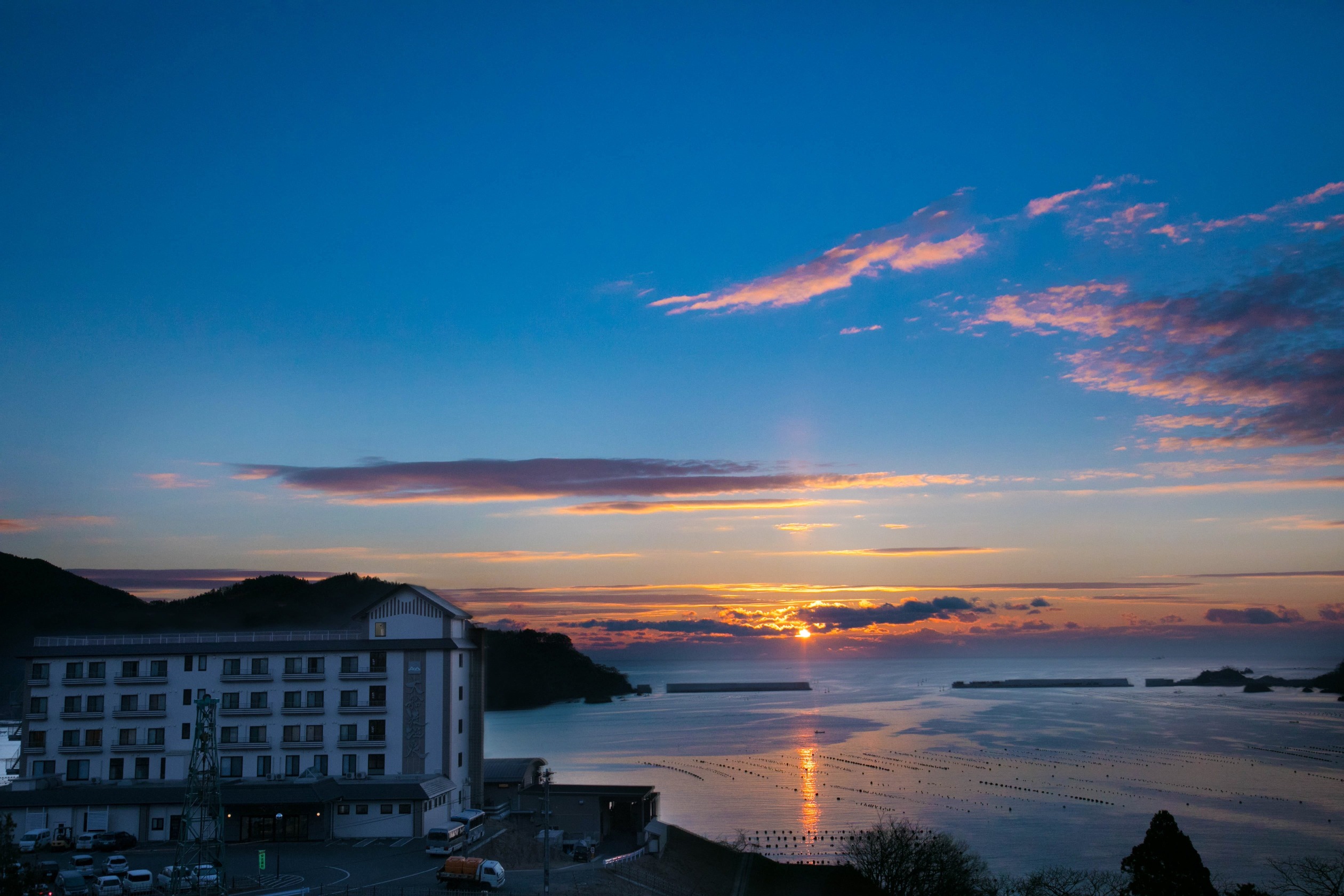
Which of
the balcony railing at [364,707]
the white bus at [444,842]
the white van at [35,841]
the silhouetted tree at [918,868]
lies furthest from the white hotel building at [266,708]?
the silhouetted tree at [918,868]

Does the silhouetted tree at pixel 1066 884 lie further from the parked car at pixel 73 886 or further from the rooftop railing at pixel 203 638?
the parked car at pixel 73 886

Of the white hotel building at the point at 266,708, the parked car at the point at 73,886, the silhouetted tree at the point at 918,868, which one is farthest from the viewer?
the white hotel building at the point at 266,708

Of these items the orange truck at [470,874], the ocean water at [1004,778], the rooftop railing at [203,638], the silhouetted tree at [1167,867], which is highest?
the rooftop railing at [203,638]

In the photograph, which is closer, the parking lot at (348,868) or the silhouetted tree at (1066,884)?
the parking lot at (348,868)

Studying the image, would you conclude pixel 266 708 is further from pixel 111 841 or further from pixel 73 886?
pixel 73 886

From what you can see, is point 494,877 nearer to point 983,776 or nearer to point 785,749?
point 983,776

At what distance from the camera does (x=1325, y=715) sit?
183m

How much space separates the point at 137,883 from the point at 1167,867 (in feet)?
121

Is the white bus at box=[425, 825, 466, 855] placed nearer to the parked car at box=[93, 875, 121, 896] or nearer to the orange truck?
the orange truck

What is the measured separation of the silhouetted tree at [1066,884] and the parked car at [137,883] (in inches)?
1435

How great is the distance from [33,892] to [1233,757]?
133m

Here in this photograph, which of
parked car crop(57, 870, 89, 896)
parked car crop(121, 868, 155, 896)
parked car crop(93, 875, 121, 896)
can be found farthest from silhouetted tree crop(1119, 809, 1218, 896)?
parked car crop(57, 870, 89, 896)

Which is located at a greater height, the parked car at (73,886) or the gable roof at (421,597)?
the gable roof at (421,597)

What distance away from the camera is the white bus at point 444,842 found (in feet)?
137
